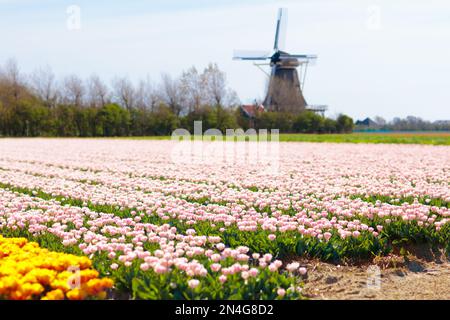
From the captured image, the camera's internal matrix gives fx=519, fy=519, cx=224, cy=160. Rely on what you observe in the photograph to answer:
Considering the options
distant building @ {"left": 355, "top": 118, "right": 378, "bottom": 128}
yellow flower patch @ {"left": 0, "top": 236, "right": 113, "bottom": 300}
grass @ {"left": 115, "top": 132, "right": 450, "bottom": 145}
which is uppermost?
distant building @ {"left": 355, "top": 118, "right": 378, "bottom": 128}

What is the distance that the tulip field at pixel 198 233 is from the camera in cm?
449

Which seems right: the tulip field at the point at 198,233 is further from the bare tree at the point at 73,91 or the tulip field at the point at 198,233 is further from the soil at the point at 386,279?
the bare tree at the point at 73,91

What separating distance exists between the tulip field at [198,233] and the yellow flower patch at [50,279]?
0.01 metres

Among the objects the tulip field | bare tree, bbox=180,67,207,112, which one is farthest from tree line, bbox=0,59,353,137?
the tulip field

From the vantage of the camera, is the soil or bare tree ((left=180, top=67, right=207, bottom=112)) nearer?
the soil

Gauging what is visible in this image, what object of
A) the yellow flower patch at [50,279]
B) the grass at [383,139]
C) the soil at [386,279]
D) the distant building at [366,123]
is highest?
the distant building at [366,123]

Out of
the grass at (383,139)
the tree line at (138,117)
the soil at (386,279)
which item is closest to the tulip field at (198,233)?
the soil at (386,279)

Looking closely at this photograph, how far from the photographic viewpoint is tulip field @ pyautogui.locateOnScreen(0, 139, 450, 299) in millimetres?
4492

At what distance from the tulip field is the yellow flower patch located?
0.01m

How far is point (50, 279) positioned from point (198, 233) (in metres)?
2.44

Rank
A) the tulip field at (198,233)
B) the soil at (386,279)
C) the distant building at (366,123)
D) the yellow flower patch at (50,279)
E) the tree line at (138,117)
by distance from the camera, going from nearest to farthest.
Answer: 1. the yellow flower patch at (50,279)
2. the tulip field at (198,233)
3. the soil at (386,279)
4. the tree line at (138,117)
5. the distant building at (366,123)

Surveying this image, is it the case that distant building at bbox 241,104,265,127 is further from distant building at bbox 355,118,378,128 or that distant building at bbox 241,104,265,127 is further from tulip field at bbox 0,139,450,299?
tulip field at bbox 0,139,450,299
